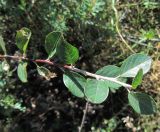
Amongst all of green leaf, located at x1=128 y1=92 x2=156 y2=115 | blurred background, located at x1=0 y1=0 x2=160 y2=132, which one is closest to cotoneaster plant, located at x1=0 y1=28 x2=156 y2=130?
green leaf, located at x1=128 y1=92 x2=156 y2=115

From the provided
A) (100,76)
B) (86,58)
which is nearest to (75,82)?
(100,76)

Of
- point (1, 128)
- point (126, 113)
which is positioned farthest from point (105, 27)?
point (1, 128)

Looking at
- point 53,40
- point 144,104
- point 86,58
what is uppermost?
point 53,40

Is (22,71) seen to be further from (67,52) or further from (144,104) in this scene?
(144,104)

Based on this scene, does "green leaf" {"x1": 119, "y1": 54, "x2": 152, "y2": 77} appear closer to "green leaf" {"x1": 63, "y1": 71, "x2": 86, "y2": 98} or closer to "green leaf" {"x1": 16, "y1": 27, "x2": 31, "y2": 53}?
"green leaf" {"x1": 63, "y1": 71, "x2": 86, "y2": 98}

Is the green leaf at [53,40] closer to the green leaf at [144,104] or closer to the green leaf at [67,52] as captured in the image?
the green leaf at [67,52]
